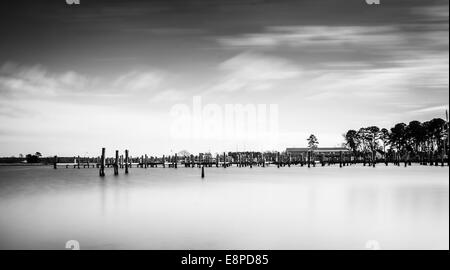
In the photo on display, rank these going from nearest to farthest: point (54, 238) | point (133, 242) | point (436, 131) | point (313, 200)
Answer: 1. point (133, 242)
2. point (54, 238)
3. point (313, 200)
4. point (436, 131)

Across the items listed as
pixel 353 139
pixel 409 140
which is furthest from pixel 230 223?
pixel 353 139

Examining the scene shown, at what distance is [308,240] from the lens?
980 cm

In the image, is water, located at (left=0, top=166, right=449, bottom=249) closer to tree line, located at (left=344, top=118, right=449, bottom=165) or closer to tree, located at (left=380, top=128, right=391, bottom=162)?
tree line, located at (left=344, top=118, right=449, bottom=165)

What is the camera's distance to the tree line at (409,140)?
77062mm

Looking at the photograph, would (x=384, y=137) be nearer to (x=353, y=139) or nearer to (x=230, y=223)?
(x=353, y=139)

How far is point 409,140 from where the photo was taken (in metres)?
85.2

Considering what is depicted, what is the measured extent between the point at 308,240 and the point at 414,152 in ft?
310

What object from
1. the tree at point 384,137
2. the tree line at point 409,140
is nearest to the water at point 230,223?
the tree line at point 409,140

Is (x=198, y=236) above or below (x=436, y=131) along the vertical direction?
below

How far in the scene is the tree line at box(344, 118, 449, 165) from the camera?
7706cm
